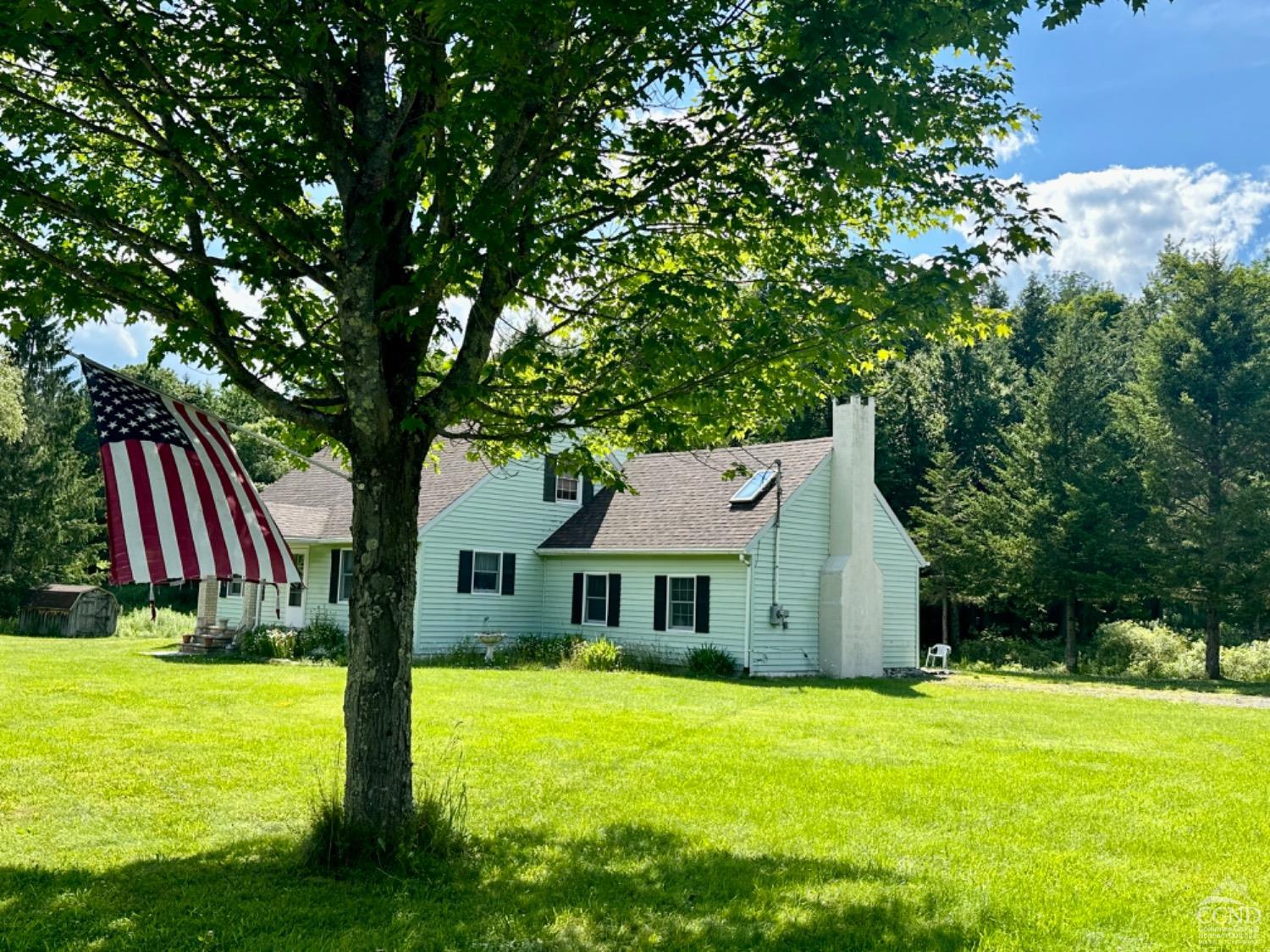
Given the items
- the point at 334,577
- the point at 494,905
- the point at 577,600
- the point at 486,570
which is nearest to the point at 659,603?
the point at 577,600

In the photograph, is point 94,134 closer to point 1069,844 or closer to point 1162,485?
point 1069,844

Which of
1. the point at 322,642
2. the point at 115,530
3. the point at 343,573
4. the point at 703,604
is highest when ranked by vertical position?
the point at 115,530

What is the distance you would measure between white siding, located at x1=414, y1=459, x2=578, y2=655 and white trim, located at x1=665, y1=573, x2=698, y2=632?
4.10 m

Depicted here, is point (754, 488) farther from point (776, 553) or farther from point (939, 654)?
point (939, 654)

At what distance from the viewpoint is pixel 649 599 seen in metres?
24.5

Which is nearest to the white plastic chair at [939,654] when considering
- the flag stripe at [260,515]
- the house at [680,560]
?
the house at [680,560]

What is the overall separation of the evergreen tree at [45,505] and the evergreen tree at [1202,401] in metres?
35.5

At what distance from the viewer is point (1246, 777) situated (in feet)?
35.0

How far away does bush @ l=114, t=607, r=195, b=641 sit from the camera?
1192 inches

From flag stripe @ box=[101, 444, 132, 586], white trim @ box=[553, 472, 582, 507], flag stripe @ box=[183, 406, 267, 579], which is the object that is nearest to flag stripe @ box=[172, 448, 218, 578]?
flag stripe @ box=[183, 406, 267, 579]

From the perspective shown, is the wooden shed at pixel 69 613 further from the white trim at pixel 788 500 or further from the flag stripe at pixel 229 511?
the flag stripe at pixel 229 511

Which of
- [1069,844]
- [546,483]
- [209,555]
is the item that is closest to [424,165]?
[209,555]

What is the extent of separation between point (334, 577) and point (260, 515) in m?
19.2

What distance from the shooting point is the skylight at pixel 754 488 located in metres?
24.0
